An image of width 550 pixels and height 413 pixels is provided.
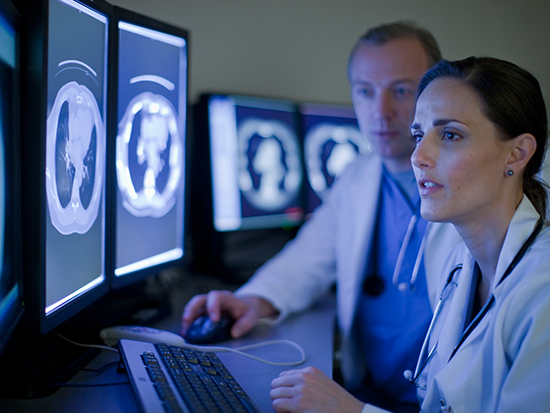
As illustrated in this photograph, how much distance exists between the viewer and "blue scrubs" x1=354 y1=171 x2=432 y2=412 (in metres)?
1.29

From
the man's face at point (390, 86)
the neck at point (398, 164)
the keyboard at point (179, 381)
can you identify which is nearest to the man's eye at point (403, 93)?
the man's face at point (390, 86)

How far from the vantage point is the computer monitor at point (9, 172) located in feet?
2.32

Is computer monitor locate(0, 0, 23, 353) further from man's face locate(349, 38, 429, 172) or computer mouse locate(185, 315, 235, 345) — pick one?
man's face locate(349, 38, 429, 172)

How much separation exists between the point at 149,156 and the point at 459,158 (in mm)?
695

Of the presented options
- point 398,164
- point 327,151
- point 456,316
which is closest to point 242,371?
point 456,316

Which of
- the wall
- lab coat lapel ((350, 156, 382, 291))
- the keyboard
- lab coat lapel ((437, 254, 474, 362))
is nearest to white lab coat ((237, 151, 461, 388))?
lab coat lapel ((350, 156, 382, 291))

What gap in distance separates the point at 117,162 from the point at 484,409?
2.75 ft

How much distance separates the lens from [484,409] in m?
0.76

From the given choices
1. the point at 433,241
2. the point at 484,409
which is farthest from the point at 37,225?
the point at 433,241

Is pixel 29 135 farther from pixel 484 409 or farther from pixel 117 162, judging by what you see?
pixel 484 409

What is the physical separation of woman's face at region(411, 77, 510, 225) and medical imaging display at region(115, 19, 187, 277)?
0.62 m

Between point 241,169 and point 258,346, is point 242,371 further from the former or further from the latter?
point 241,169

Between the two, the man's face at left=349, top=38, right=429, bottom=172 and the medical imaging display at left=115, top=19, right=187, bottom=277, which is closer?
the medical imaging display at left=115, top=19, right=187, bottom=277

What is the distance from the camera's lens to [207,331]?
42.7 inches
